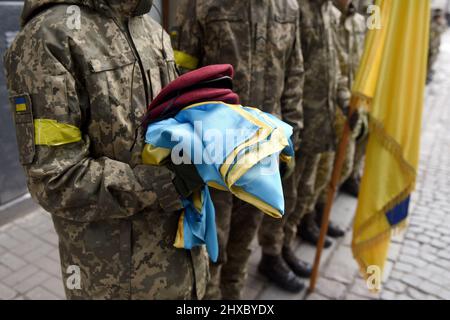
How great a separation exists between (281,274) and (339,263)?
25.8 inches

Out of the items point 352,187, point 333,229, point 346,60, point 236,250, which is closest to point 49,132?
point 236,250

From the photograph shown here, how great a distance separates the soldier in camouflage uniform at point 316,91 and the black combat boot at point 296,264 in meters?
0.08

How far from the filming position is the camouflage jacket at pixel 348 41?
322 cm

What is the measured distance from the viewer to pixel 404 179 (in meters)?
2.71

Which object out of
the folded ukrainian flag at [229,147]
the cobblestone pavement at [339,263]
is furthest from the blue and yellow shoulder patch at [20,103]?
the cobblestone pavement at [339,263]

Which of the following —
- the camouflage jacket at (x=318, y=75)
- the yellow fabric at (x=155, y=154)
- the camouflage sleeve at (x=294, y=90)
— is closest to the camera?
the yellow fabric at (x=155, y=154)

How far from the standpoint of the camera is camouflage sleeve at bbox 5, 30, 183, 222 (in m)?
1.22

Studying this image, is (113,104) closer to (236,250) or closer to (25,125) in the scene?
(25,125)

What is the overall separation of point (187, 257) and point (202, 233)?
17 centimetres

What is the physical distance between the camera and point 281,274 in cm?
307

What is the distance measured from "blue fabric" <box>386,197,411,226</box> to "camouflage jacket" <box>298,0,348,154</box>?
0.62 m

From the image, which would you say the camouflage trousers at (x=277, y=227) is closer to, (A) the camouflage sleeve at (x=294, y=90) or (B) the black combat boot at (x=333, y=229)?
(A) the camouflage sleeve at (x=294, y=90)

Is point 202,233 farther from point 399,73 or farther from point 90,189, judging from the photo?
point 399,73
